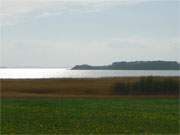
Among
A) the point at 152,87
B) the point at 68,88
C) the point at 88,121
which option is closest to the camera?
the point at 88,121

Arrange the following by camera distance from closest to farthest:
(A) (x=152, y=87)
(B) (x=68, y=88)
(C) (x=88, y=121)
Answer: (C) (x=88, y=121) < (A) (x=152, y=87) < (B) (x=68, y=88)

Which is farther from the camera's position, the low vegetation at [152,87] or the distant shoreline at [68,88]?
the distant shoreline at [68,88]

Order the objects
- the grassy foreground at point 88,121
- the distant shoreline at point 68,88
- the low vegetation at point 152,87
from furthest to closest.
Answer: the distant shoreline at point 68,88 < the low vegetation at point 152,87 < the grassy foreground at point 88,121

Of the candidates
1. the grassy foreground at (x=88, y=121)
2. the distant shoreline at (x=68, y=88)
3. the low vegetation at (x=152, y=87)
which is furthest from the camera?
the distant shoreline at (x=68, y=88)

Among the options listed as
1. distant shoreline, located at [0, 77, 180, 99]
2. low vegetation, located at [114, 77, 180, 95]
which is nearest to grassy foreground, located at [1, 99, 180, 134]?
low vegetation, located at [114, 77, 180, 95]

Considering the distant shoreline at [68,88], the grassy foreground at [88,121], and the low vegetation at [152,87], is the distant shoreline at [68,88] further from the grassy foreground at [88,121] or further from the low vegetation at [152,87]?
the grassy foreground at [88,121]

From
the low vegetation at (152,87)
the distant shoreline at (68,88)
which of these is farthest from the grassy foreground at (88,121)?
the distant shoreline at (68,88)

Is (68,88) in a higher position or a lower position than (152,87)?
lower

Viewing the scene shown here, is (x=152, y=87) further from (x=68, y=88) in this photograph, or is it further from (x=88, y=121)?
(x=88, y=121)

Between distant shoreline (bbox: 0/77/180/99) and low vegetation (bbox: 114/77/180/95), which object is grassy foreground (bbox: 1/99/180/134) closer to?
low vegetation (bbox: 114/77/180/95)

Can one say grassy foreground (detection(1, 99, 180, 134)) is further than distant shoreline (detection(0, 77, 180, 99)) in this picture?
No

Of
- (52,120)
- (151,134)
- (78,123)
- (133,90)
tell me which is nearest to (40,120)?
(52,120)

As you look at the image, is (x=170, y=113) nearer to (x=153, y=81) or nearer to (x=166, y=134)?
(x=166, y=134)

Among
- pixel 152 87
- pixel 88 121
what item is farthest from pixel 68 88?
pixel 88 121
